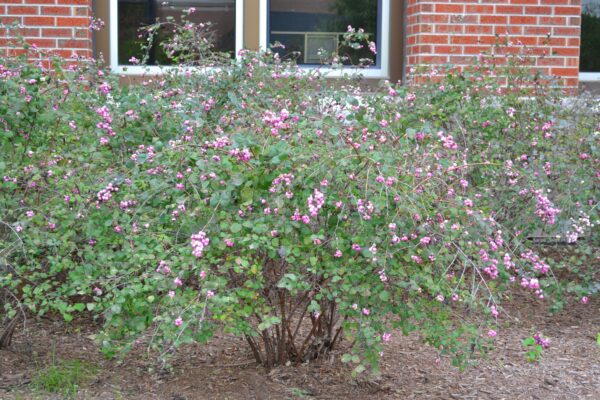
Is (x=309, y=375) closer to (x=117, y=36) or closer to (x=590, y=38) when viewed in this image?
(x=117, y=36)

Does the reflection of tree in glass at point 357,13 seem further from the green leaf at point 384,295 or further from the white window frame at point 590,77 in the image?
the green leaf at point 384,295

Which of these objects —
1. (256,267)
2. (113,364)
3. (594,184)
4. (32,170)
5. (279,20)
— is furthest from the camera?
(279,20)

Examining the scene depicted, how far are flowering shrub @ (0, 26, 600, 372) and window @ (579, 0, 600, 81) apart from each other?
415cm

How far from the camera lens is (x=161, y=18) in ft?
24.2

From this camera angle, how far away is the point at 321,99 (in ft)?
14.9

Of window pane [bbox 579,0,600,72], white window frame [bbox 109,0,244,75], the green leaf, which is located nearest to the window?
window pane [bbox 579,0,600,72]

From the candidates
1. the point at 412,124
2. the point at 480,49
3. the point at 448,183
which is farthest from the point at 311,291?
the point at 480,49

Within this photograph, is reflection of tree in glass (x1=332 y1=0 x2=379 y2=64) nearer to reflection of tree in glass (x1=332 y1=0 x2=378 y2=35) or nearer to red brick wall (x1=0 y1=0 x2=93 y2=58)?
reflection of tree in glass (x1=332 y1=0 x2=378 y2=35)

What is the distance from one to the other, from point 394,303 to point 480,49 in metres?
3.98

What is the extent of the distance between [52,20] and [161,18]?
3.17 ft

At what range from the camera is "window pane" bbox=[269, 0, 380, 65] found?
7461 millimetres

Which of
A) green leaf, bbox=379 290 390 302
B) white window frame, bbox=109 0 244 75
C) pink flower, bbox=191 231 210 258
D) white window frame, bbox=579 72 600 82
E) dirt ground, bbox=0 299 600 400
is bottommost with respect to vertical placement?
dirt ground, bbox=0 299 600 400

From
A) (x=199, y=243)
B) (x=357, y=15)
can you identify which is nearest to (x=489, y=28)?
→ (x=357, y=15)

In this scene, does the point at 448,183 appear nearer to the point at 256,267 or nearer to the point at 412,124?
the point at 412,124
